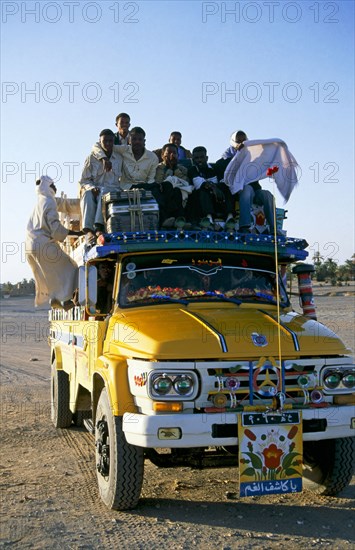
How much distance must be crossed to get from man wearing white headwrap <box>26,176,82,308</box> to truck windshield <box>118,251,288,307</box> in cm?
234

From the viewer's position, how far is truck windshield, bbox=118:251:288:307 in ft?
22.7

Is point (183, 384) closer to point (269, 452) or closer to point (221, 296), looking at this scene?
point (269, 452)

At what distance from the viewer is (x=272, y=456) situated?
18.1 ft

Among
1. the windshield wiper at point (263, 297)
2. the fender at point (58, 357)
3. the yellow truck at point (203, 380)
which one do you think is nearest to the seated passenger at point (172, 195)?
the yellow truck at point (203, 380)

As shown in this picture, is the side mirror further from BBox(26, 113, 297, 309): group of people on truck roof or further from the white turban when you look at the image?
the white turban

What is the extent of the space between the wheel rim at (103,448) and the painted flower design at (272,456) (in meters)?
1.40

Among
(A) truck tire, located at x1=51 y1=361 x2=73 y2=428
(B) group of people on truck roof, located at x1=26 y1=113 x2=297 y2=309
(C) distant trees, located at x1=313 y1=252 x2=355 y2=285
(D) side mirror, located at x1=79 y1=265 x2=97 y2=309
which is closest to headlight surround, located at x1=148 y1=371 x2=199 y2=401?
(D) side mirror, located at x1=79 y1=265 x2=97 y2=309

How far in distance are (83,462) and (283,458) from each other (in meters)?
2.96

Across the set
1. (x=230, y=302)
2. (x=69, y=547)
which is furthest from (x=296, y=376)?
(x=69, y=547)

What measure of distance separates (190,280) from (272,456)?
2142mm

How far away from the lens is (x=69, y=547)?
5.12m

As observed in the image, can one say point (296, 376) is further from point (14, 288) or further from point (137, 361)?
point (14, 288)

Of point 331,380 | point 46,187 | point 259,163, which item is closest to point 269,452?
point 331,380

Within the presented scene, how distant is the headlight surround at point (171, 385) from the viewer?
547 centimetres
